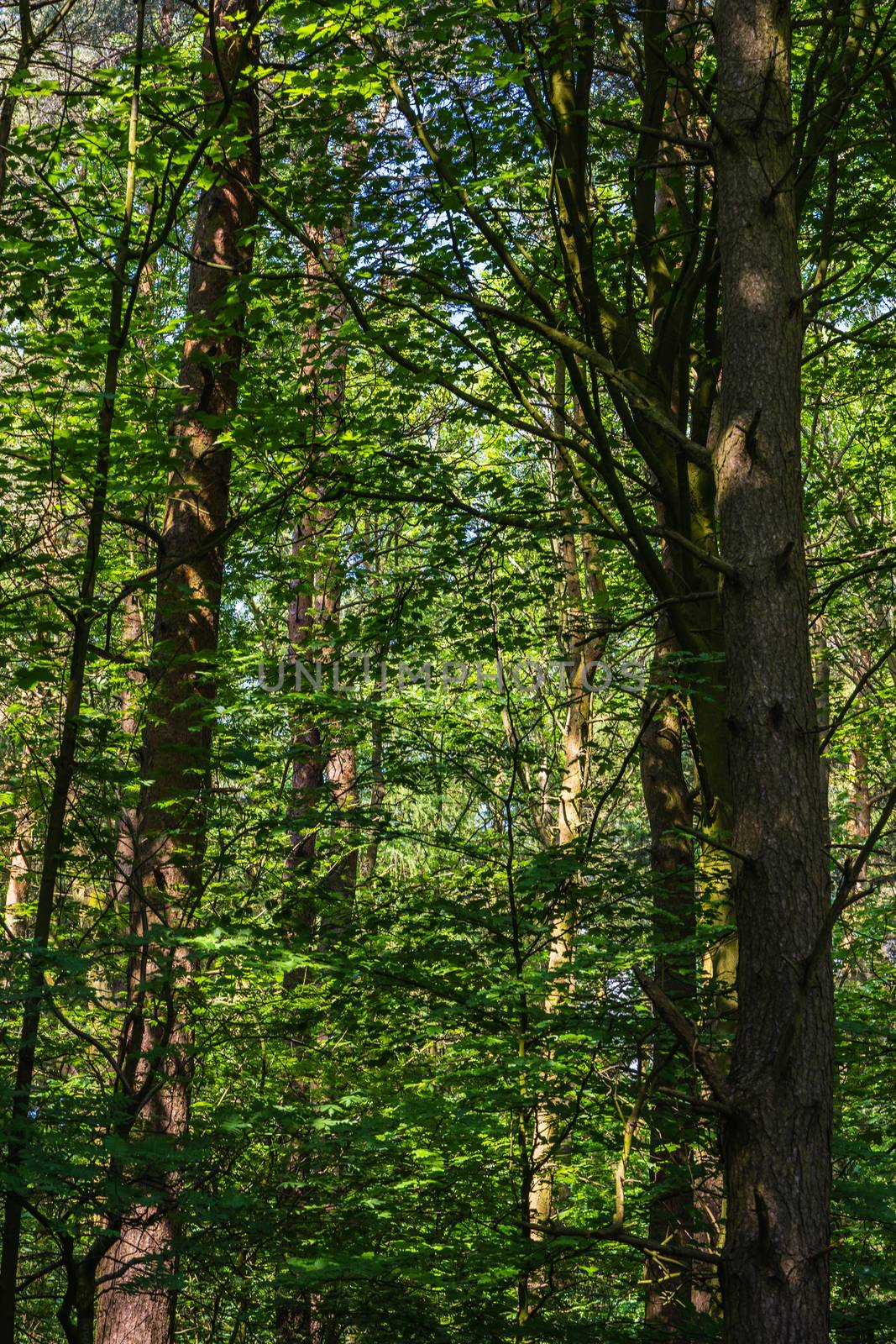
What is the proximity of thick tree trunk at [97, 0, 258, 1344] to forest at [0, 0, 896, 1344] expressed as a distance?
30 millimetres

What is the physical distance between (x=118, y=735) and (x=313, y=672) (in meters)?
2.89

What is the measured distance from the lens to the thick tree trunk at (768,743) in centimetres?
312

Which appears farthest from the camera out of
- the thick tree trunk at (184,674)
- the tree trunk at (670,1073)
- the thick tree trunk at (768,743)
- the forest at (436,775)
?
the thick tree trunk at (184,674)

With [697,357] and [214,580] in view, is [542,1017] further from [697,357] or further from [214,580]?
[697,357]

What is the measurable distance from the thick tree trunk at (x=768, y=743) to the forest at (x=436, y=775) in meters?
0.01

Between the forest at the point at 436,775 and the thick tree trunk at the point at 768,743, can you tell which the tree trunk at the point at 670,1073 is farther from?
the thick tree trunk at the point at 768,743

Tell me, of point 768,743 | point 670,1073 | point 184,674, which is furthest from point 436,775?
point 768,743

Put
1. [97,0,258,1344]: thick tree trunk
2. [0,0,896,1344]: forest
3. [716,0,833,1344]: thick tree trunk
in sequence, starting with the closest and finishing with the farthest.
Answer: [716,0,833,1344]: thick tree trunk < [0,0,896,1344]: forest < [97,0,258,1344]: thick tree trunk

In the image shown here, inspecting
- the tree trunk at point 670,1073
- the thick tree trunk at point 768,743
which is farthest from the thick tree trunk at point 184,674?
the thick tree trunk at point 768,743

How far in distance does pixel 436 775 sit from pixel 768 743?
2455 mm

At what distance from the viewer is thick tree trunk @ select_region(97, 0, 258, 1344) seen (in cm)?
510

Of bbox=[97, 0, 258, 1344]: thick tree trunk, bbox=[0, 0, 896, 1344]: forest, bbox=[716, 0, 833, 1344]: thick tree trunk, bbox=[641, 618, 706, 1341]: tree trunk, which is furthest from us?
bbox=[97, 0, 258, 1344]: thick tree trunk

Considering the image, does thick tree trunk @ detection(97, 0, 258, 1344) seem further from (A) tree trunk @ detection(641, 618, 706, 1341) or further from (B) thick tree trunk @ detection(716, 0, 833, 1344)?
(B) thick tree trunk @ detection(716, 0, 833, 1344)

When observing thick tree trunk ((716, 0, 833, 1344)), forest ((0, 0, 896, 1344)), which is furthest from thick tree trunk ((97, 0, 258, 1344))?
thick tree trunk ((716, 0, 833, 1344))
